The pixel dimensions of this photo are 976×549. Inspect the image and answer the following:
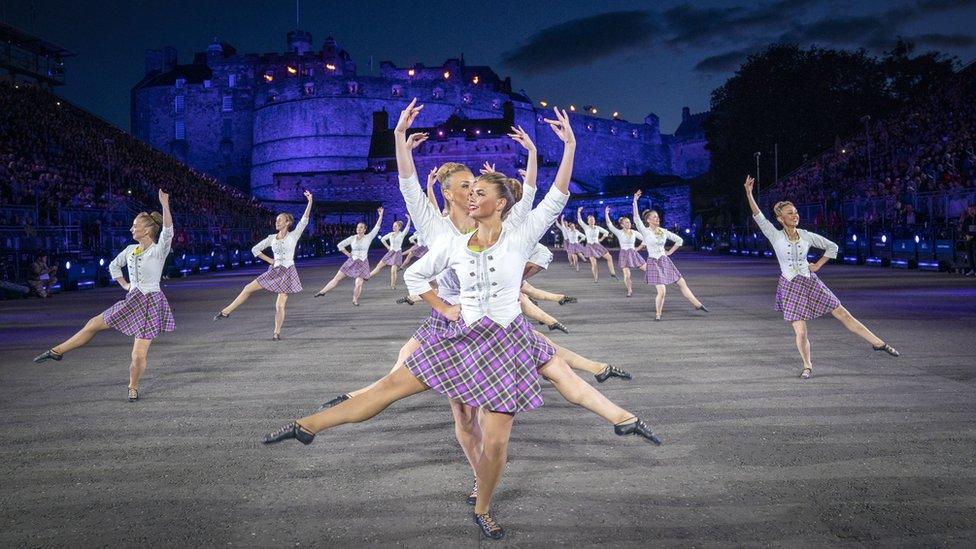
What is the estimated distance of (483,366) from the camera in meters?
4.01

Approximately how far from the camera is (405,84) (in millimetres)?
93688

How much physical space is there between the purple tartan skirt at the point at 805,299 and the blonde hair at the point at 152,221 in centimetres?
630

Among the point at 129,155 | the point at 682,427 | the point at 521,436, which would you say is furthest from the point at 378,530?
the point at 129,155

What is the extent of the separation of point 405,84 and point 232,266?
57584 millimetres

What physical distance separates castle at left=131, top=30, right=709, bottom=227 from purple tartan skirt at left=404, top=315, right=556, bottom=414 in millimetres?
72977

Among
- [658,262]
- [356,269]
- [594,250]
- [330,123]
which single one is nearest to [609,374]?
[658,262]

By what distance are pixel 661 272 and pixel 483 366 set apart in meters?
10.6

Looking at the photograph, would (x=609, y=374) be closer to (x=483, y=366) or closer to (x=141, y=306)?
(x=483, y=366)

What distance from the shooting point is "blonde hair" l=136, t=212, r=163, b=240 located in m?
7.86

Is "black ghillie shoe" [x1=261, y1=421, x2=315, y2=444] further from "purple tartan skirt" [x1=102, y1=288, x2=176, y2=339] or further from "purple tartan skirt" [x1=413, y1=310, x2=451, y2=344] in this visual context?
"purple tartan skirt" [x1=102, y1=288, x2=176, y2=339]

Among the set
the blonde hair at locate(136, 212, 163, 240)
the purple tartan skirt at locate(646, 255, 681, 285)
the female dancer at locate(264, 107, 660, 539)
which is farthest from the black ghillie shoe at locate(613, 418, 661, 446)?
the purple tartan skirt at locate(646, 255, 681, 285)

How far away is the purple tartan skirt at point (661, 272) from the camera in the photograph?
14148 millimetres

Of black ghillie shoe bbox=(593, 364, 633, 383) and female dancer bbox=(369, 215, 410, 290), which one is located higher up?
female dancer bbox=(369, 215, 410, 290)

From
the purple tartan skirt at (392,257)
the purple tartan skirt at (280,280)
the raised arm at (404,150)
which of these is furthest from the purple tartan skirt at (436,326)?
the purple tartan skirt at (392,257)
